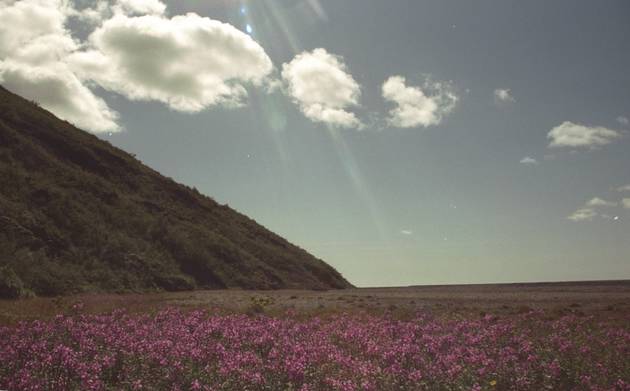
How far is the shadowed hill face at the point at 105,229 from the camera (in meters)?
26.8

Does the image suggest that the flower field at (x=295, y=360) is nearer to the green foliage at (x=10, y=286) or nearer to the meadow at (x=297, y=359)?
the meadow at (x=297, y=359)

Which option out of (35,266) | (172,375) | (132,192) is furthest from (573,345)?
(132,192)

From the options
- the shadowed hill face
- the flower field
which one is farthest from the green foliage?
the flower field

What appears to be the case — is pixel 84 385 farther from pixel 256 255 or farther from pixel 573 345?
pixel 256 255

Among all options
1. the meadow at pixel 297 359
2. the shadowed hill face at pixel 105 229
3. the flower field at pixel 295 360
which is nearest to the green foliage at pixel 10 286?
the shadowed hill face at pixel 105 229

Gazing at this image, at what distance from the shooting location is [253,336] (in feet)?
34.7

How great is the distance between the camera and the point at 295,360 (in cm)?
771

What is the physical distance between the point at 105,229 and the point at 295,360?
31863 millimetres

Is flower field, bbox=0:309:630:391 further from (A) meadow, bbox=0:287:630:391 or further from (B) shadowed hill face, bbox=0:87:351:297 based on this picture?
(B) shadowed hill face, bbox=0:87:351:297

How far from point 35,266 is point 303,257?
40083 mm

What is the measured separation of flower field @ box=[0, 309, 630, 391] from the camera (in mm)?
6973

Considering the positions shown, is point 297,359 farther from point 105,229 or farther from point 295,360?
point 105,229

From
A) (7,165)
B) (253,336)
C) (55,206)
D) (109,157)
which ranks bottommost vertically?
(253,336)

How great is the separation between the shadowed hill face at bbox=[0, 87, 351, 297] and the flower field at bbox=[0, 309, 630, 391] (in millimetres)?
13952
